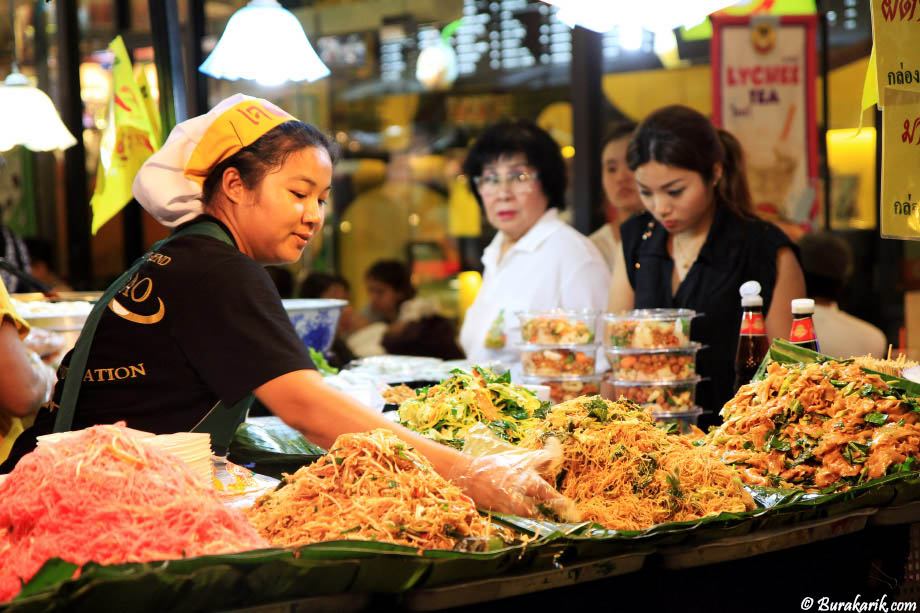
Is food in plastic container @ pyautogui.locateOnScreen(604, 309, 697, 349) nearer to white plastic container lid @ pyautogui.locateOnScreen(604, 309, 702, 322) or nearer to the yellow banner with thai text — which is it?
white plastic container lid @ pyautogui.locateOnScreen(604, 309, 702, 322)

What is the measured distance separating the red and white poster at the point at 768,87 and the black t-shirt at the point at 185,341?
3.85 metres

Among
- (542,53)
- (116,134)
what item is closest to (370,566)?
(116,134)

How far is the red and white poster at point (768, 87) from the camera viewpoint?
529 cm

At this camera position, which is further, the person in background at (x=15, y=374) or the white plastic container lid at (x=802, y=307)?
the person in background at (x=15, y=374)

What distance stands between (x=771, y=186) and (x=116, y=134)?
3433mm

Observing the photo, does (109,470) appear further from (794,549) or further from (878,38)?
(878,38)

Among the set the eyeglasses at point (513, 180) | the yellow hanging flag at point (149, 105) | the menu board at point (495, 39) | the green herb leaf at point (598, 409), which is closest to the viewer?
the green herb leaf at point (598, 409)

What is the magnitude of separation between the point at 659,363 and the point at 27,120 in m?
3.36

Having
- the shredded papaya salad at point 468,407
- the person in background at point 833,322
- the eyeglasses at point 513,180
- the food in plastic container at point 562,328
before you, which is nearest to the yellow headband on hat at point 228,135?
the shredded papaya salad at point 468,407

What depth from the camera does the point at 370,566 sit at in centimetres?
139

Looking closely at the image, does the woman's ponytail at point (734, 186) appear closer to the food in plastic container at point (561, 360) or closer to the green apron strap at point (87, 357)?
the food in plastic container at point (561, 360)

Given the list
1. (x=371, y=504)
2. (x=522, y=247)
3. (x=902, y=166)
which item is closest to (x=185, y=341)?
(x=371, y=504)

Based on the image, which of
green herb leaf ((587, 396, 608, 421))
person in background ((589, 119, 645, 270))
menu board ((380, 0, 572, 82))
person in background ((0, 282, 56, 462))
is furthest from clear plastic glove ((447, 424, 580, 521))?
menu board ((380, 0, 572, 82))
